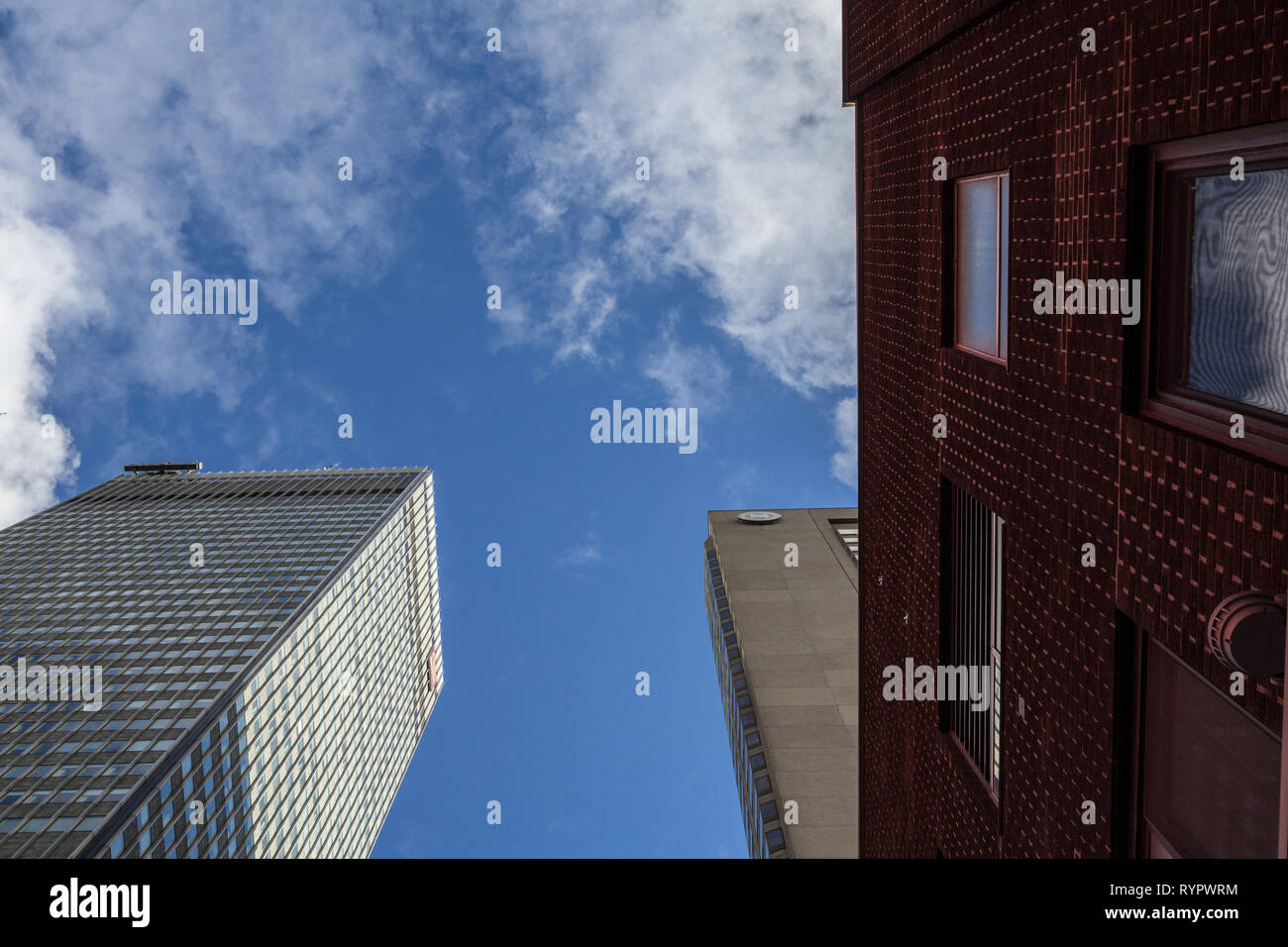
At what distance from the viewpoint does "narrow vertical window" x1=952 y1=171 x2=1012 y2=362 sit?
1611 centimetres

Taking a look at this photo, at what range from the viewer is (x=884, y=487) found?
25312mm

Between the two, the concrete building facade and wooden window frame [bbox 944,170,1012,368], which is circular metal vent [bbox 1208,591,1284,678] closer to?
wooden window frame [bbox 944,170,1012,368]

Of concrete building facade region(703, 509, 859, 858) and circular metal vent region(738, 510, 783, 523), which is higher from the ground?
circular metal vent region(738, 510, 783, 523)

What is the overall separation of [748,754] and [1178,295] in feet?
170

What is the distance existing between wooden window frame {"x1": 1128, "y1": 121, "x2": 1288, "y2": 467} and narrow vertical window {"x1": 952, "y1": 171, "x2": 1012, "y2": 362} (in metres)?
4.70

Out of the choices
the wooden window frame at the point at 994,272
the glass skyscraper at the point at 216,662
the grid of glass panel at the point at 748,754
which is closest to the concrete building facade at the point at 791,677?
the grid of glass panel at the point at 748,754

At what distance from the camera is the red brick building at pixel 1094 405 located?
30.5 feet

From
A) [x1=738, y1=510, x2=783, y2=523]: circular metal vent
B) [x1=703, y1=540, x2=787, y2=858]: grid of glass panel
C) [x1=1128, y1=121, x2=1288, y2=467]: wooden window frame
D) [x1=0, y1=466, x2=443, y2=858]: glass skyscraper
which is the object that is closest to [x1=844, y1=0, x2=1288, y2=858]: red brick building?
[x1=1128, y1=121, x2=1288, y2=467]: wooden window frame

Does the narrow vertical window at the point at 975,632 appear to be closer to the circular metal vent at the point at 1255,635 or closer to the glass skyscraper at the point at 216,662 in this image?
the circular metal vent at the point at 1255,635

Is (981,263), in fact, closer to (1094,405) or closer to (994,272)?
(994,272)

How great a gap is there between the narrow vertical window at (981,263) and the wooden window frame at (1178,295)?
4704 millimetres

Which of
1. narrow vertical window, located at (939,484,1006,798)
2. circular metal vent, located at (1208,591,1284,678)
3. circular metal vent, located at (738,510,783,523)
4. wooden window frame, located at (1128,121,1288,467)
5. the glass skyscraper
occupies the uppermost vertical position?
wooden window frame, located at (1128,121,1288,467)
